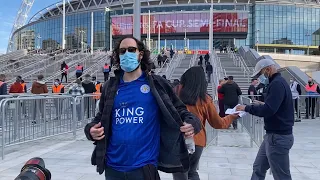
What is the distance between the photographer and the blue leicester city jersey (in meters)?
→ 2.50

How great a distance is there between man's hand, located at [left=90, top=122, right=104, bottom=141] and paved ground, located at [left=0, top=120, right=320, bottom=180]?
10.8 feet

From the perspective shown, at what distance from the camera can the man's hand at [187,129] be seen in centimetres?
251

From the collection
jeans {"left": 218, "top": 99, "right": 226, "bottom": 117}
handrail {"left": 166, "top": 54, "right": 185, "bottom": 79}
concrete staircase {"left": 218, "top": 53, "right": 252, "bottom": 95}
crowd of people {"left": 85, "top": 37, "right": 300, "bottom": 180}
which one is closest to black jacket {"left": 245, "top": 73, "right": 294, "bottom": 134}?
crowd of people {"left": 85, "top": 37, "right": 300, "bottom": 180}

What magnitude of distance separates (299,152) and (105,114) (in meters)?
6.66

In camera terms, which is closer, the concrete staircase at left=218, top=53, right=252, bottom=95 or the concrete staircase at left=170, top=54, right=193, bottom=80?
the concrete staircase at left=218, top=53, right=252, bottom=95

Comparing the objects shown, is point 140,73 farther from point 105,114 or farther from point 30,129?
point 30,129

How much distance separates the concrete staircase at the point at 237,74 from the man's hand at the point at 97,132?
1758cm

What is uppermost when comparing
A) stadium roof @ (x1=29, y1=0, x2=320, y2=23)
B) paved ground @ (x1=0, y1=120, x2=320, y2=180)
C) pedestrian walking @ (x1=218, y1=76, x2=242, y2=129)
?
stadium roof @ (x1=29, y1=0, x2=320, y2=23)

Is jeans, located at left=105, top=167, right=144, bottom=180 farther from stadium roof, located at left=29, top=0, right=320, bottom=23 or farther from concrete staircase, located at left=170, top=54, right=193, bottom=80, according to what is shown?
stadium roof, located at left=29, top=0, right=320, bottom=23

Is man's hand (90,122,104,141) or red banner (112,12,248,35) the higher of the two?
red banner (112,12,248,35)

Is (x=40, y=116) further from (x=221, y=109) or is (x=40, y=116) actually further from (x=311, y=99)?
(x=311, y=99)

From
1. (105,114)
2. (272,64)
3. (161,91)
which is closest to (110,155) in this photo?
(105,114)

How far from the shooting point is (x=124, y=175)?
2.52 metres

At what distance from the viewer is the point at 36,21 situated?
8888 centimetres
